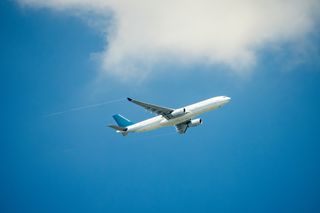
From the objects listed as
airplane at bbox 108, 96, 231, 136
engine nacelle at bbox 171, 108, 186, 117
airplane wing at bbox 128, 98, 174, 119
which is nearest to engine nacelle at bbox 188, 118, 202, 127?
airplane at bbox 108, 96, 231, 136

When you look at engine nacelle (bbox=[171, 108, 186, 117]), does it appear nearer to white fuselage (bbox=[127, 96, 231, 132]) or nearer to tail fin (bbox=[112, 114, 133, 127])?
white fuselage (bbox=[127, 96, 231, 132])

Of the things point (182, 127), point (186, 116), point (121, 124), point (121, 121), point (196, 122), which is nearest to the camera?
point (186, 116)

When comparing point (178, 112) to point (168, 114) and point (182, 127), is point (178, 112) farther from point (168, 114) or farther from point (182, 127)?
point (182, 127)

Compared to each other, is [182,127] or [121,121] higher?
[121,121]

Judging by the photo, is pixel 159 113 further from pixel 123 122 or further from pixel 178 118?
pixel 123 122

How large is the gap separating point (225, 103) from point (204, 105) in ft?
9.73

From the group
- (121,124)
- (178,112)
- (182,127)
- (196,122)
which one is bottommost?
(178,112)

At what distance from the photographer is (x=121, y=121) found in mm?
66875

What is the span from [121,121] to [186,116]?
10.7 metres

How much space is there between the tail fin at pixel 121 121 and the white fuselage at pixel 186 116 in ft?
6.49

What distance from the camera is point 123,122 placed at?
218 ft

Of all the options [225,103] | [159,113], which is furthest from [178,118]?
[225,103]

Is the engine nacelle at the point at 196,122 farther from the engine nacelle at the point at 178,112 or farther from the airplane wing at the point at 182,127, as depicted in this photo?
the engine nacelle at the point at 178,112

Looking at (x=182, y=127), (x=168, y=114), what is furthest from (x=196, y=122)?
(x=168, y=114)
